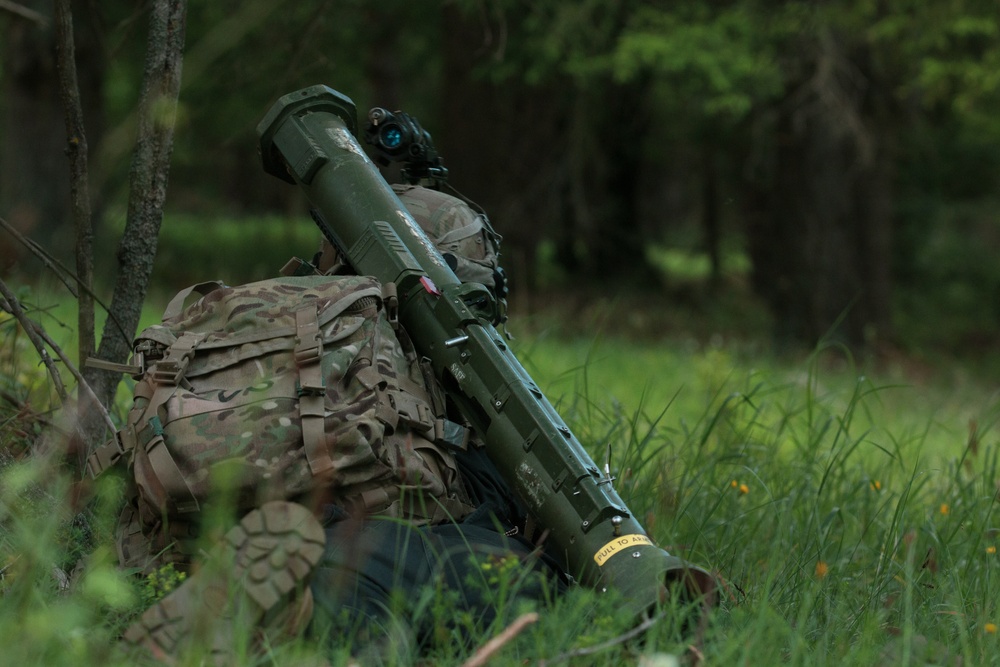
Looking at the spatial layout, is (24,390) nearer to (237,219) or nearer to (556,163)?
(556,163)

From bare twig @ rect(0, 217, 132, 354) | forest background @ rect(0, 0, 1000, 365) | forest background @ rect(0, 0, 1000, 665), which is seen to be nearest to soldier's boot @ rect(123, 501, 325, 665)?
forest background @ rect(0, 0, 1000, 665)

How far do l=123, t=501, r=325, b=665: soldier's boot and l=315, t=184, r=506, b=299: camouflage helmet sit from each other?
1.22m

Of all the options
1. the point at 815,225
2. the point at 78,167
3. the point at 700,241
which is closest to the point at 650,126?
the point at 815,225

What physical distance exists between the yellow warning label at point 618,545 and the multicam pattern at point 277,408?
0.44 m

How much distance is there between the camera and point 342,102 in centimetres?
317

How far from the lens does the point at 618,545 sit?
7.77 ft

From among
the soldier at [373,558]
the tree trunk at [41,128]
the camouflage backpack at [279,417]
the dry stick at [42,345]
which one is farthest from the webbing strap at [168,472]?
the tree trunk at [41,128]

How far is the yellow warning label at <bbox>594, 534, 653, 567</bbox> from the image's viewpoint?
2.36m

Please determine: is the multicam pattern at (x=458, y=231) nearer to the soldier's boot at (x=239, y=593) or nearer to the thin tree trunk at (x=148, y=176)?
the thin tree trunk at (x=148, y=176)

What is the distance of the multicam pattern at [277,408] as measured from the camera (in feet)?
7.63

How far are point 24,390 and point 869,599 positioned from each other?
260cm

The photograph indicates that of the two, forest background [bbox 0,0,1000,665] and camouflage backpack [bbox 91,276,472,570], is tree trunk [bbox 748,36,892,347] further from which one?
camouflage backpack [bbox 91,276,472,570]

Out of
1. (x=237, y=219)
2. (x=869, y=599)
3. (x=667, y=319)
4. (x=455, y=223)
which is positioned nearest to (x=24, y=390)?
(x=455, y=223)

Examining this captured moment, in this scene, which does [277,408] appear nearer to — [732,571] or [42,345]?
[42,345]
